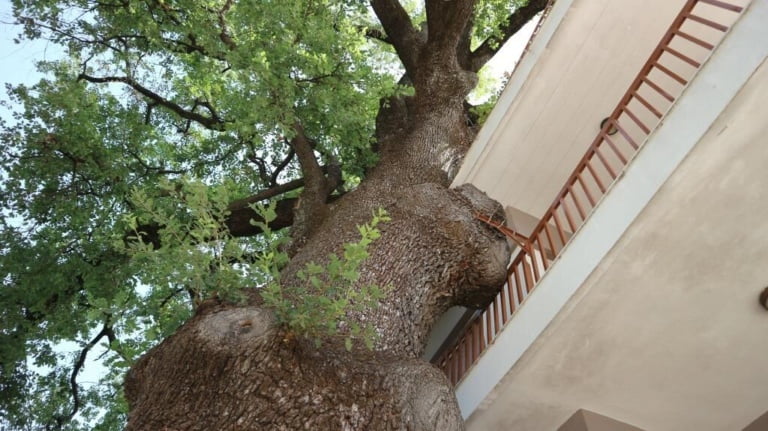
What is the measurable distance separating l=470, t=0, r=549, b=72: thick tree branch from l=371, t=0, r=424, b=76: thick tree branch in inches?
74.0

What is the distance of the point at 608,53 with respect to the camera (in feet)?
20.2

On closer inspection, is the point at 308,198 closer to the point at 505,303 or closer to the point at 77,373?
the point at 505,303

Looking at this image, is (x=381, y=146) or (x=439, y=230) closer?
(x=439, y=230)

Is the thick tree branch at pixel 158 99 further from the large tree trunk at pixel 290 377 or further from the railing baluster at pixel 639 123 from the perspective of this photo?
the railing baluster at pixel 639 123

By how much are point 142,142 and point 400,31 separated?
4.53 metres

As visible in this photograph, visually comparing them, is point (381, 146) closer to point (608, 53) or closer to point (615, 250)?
point (608, 53)

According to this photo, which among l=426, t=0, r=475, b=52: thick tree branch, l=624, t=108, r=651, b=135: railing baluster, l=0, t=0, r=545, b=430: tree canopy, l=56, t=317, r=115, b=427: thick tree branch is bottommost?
l=56, t=317, r=115, b=427: thick tree branch

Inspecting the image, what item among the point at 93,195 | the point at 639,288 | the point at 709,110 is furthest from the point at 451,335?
the point at 93,195

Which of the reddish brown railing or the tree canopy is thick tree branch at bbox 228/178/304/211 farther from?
the reddish brown railing

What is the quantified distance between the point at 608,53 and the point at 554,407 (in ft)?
13.9

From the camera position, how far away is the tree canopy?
577cm

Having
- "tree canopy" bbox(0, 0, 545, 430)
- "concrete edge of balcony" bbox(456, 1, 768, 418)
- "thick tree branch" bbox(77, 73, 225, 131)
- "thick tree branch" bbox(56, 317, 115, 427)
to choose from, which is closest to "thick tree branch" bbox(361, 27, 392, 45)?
"tree canopy" bbox(0, 0, 545, 430)

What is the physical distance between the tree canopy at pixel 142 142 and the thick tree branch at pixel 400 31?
0.9 inches

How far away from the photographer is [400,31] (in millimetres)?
7930
